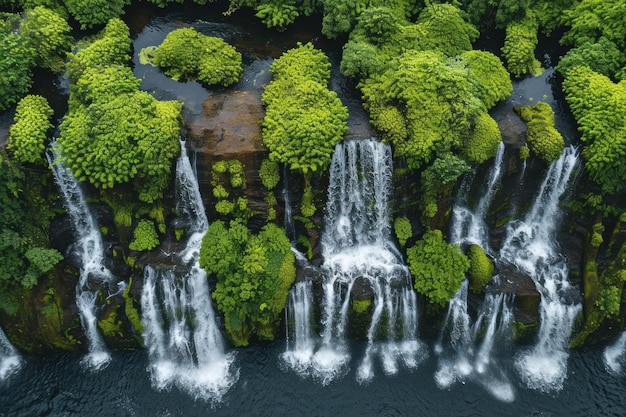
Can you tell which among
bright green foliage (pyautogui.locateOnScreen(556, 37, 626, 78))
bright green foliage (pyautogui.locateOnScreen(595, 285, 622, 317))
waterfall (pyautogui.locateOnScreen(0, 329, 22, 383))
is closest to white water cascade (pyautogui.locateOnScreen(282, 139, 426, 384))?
bright green foliage (pyautogui.locateOnScreen(595, 285, 622, 317))

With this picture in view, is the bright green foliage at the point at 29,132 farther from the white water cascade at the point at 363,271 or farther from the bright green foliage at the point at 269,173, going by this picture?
the white water cascade at the point at 363,271

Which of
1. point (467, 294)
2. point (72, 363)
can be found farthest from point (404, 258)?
point (72, 363)

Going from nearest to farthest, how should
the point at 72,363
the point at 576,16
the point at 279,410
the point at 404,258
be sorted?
the point at 279,410 → the point at 72,363 → the point at 404,258 → the point at 576,16

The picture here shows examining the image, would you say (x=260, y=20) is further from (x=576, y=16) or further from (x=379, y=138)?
(x=576, y=16)

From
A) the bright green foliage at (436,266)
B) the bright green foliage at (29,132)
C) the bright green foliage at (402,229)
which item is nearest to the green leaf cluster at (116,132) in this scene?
the bright green foliage at (29,132)

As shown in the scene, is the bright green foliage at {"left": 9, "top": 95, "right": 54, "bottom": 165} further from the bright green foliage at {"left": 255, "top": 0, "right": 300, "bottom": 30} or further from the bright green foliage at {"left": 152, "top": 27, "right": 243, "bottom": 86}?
the bright green foliage at {"left": 255, "top": 0, "right": 300, "bottom": 30}

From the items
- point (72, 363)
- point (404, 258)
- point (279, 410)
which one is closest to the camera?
point (279, 410)

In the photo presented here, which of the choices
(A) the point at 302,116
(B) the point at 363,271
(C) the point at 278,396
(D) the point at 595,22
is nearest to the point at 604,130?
A: (D) the point at 595,22
